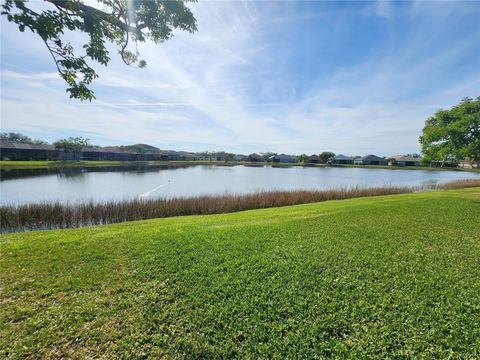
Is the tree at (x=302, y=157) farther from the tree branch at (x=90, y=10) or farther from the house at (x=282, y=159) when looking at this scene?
the tree branch at (x=90, y=10)

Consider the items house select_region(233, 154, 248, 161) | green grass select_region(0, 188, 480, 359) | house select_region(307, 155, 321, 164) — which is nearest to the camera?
green grass select_region(0, 188, 480, 359)

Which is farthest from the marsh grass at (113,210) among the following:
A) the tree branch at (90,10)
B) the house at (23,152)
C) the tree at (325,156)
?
the tree at (325,156)

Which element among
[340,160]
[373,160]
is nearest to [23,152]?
[340,160]

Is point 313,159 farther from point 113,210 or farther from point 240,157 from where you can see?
point 113,210

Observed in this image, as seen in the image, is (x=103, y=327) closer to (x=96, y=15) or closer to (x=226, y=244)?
(x=226, y=244)

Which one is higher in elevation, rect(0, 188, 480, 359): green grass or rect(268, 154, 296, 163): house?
rect(268, 154, 296, 163): house

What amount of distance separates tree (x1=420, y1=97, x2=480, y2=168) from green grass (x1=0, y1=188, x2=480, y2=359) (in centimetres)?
849

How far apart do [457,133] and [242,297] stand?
46.8 feet

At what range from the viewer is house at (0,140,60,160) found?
2009 inches

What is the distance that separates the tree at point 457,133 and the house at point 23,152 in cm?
7289

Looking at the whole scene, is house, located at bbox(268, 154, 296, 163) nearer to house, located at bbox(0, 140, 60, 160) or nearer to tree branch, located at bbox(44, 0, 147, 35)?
house, located at bbox(0, 140, 60, 160)

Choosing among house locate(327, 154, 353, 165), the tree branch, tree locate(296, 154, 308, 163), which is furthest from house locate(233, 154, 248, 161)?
the tree branch

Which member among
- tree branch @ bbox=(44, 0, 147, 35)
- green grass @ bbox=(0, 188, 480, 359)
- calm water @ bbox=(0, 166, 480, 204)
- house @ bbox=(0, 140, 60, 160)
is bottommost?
calm water @ bbox=(0, 166, 480, 204)

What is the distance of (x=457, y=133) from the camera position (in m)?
11.6
